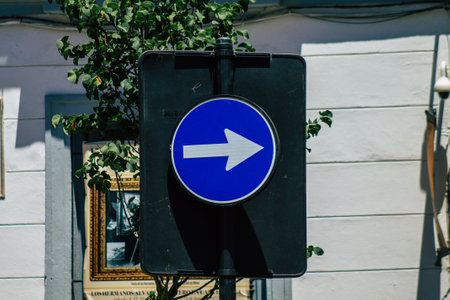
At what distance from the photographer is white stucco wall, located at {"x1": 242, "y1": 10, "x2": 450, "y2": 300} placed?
5.69 metres

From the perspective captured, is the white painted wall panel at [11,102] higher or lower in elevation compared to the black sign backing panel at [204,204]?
higher

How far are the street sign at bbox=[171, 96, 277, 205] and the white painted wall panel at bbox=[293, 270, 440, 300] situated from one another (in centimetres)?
345

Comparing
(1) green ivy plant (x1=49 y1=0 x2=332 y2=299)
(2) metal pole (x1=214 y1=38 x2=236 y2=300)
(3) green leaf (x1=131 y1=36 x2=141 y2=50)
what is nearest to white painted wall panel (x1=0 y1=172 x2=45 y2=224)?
(1) green ivy plant (x1=49 y1=0 x2=332 y2=299)

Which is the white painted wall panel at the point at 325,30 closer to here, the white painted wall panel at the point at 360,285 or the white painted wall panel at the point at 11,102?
the white painted wall panel at the point at 360,285

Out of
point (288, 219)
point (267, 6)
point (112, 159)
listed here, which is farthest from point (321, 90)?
point (288, 219)

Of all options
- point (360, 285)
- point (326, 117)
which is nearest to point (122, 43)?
point (326, 117)

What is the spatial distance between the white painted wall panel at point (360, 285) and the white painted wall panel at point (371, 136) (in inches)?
39.5

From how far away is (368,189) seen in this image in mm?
5711

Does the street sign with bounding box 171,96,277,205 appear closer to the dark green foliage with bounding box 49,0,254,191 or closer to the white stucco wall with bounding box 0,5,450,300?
the dark green foliage with bounding box 49,0,254,191

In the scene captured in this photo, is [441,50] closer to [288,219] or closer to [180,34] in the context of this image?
[180,34]

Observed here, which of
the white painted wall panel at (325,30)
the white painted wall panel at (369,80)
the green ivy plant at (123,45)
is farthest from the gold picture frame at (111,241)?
the green ivy plant at (123,45)

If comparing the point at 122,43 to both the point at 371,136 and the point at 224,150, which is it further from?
the point at 371,136

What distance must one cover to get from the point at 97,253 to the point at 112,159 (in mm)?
2637

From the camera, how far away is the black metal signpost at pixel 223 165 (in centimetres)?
244
